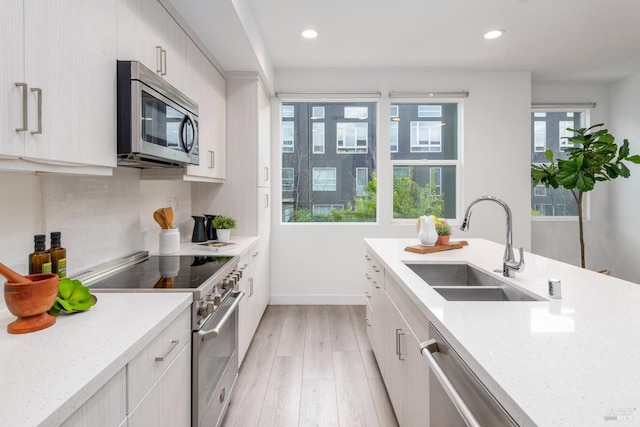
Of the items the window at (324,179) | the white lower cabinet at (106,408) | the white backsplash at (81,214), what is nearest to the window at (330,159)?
the window at (324,179)

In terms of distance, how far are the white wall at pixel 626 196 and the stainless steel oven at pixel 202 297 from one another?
4601mm

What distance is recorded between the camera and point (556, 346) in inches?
35.6

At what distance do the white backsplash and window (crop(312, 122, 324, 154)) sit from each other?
2.02m

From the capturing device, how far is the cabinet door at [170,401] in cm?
104

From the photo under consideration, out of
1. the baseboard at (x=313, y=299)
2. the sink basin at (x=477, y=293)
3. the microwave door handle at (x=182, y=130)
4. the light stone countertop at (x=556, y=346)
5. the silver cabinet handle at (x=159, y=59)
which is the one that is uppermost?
the silver cabinet handle at (x=159, y=59)

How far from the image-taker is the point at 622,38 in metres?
3.30

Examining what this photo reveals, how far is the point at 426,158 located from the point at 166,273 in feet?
10.7

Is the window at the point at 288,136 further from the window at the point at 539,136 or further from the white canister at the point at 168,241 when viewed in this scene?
the window at the point at 539,136

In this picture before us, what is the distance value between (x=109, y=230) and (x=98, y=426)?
4.29 feet

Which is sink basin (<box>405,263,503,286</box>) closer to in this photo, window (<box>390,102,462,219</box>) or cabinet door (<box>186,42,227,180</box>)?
Answer: cabinet door (<box>186,42,227,180</box>)

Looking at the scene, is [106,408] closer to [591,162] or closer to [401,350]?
[401,350]

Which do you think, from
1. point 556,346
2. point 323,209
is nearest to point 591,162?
point 323,209

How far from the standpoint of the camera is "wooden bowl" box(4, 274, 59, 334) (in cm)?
97

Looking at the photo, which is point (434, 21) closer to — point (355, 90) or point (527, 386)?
point (355, 90)
